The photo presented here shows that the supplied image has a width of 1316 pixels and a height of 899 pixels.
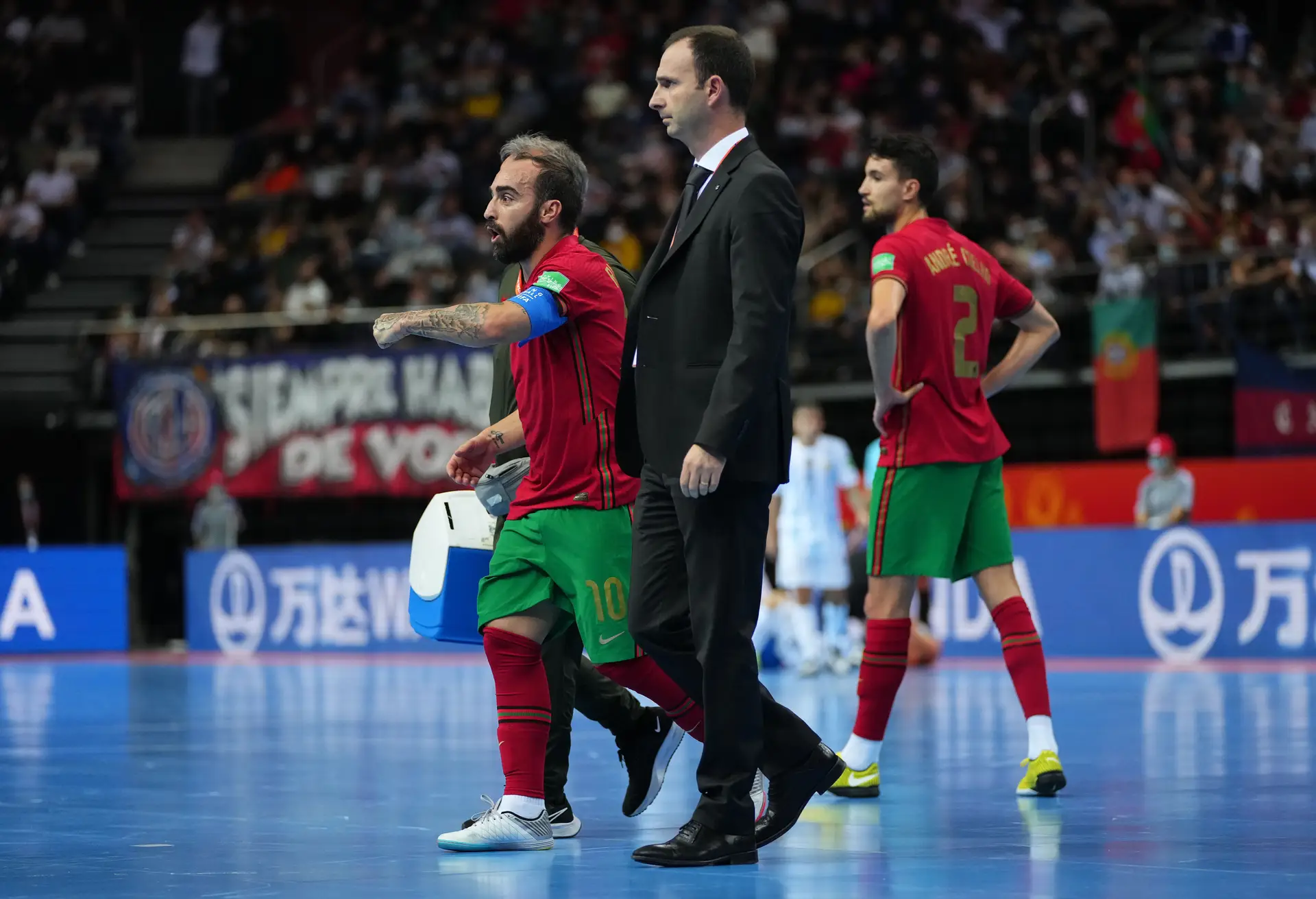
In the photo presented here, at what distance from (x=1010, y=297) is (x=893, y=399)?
80 centimetres

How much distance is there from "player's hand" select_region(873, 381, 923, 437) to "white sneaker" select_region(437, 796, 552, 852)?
2193mm

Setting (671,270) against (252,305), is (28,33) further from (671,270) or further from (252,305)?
(671,270)

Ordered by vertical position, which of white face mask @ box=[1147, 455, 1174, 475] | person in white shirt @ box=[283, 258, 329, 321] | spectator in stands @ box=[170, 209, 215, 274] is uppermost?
spectator in stands @ box=[170, 209, 215, 274]

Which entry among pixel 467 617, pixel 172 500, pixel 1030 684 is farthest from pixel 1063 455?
pixel 467 617

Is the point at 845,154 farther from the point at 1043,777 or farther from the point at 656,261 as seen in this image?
the point at 656,261

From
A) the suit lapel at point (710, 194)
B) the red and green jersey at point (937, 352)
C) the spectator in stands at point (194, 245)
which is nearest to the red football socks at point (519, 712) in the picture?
the suit lapel at point (710, 194)

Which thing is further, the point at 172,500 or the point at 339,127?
the point at 339,127

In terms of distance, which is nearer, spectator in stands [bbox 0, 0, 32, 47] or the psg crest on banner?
the psg crest on banner

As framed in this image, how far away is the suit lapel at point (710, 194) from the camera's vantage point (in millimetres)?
5406

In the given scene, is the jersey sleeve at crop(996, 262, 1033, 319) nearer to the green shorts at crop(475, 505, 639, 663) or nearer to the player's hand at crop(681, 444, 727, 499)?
the green shorts at crop(475, 505, 639, 663)

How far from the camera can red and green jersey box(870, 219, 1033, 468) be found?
23.2ft

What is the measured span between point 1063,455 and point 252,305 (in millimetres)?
10934

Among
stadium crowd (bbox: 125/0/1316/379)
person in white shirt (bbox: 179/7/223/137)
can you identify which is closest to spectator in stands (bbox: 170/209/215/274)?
stadium crowd (bbox: 125/0/1316/379)

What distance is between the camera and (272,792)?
7441mm
